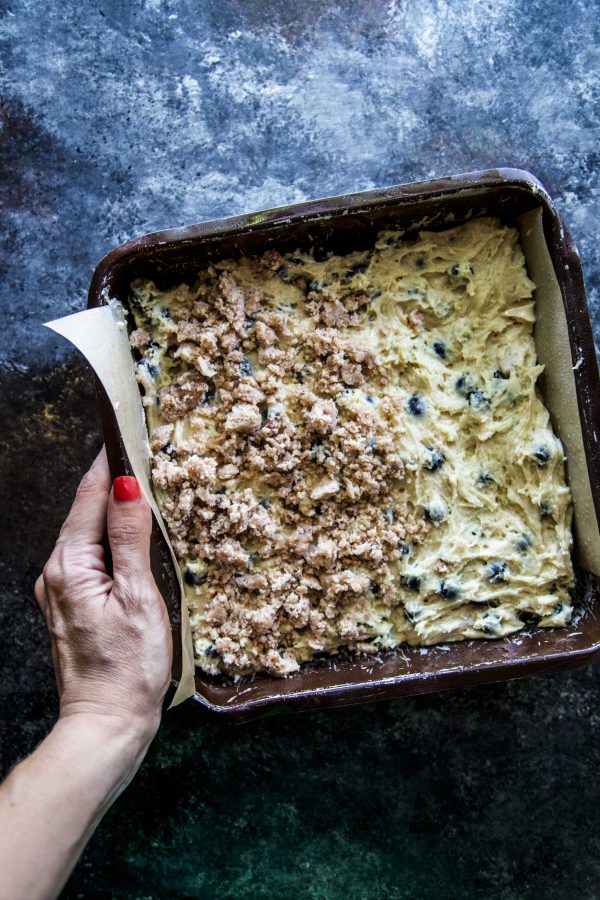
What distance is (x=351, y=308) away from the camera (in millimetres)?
1903

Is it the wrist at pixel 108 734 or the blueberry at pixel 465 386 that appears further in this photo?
the blueberry at pixel 465 386

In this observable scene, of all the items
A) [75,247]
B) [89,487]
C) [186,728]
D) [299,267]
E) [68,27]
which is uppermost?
[68,27]

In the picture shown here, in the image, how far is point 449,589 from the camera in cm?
190

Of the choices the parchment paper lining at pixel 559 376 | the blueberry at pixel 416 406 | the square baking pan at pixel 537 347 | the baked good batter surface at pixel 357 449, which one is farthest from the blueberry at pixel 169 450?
the parchment paper lining at pixel 559 376

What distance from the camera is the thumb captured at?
5.71ft

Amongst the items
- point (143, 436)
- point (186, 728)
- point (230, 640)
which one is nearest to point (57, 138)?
point (143, 436)

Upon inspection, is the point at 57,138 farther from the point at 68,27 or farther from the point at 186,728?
the point at 186,728

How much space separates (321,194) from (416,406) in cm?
78

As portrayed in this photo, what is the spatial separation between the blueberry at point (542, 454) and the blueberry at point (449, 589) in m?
0.39

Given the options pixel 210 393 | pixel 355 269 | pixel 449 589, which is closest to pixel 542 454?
pixel 449 589

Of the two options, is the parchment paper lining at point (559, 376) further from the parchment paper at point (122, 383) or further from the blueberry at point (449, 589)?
the parchment paper at point (122, 383)

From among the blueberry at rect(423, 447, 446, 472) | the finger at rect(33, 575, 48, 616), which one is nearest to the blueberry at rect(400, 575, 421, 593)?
the blueberry at rect(423, 447, 446, 472)

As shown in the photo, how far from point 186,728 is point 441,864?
2.92ft

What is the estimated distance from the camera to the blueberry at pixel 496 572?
191cm
